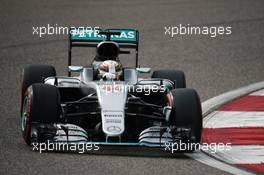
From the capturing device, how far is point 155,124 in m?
12.7

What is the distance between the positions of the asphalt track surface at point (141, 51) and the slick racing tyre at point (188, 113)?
0.31 meters

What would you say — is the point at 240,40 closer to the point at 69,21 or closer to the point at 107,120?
the point at 69,21

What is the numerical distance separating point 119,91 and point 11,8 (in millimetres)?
9567

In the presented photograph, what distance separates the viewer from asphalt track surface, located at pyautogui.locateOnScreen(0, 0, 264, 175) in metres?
11.4

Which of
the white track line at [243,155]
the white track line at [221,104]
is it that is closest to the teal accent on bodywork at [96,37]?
the white track line at [221,104]

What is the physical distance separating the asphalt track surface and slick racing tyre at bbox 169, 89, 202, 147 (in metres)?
0.31

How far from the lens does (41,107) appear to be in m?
12.0

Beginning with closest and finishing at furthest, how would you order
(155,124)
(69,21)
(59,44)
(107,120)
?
(107,120), (155,124), (59,44), (69,21)

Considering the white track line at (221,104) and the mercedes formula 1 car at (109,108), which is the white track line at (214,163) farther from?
the mercedes formula 1 car at (109,108)

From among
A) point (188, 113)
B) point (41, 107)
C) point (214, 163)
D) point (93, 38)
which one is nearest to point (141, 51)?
point (93, 38)

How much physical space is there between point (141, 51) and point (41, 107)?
650 cm

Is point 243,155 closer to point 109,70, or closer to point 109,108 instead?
point 109,108

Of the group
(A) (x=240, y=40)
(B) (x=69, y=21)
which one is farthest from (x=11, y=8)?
(A) (x=240, y=40)

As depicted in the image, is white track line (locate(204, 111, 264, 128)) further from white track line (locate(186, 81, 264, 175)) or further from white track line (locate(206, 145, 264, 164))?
white track line (locate(206, 145, 264, 164))
